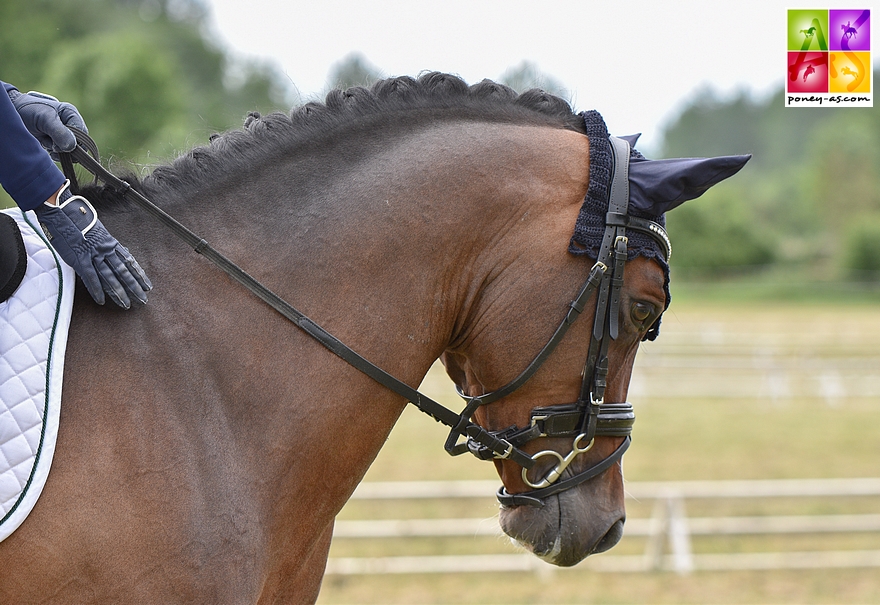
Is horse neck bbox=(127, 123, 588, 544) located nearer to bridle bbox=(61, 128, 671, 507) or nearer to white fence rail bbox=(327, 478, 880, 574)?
bridle bbox=(61, 128, 671, 507)

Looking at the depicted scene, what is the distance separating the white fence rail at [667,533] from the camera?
890cm

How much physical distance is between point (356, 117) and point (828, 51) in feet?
13.5

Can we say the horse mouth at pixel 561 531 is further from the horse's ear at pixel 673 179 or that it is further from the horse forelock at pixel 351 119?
the horse forelock at pixel 351 119

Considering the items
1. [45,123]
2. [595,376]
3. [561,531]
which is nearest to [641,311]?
[595,376]

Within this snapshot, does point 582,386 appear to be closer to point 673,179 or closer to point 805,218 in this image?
point 673,179

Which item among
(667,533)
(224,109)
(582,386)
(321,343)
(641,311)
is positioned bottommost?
(667,533)

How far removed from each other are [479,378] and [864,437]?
1603cm

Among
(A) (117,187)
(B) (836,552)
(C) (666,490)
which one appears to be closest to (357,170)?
(A) (117,187)

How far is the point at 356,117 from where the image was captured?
2379mm

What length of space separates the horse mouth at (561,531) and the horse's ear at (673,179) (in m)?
0.98

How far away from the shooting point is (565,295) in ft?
7.54

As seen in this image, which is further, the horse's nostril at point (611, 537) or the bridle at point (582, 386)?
the horse's nostril at point (611, 537)

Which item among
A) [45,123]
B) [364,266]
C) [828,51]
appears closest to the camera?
[45,123]

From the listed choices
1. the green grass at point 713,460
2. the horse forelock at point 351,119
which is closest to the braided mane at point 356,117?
the horse forelock at point 351,119
